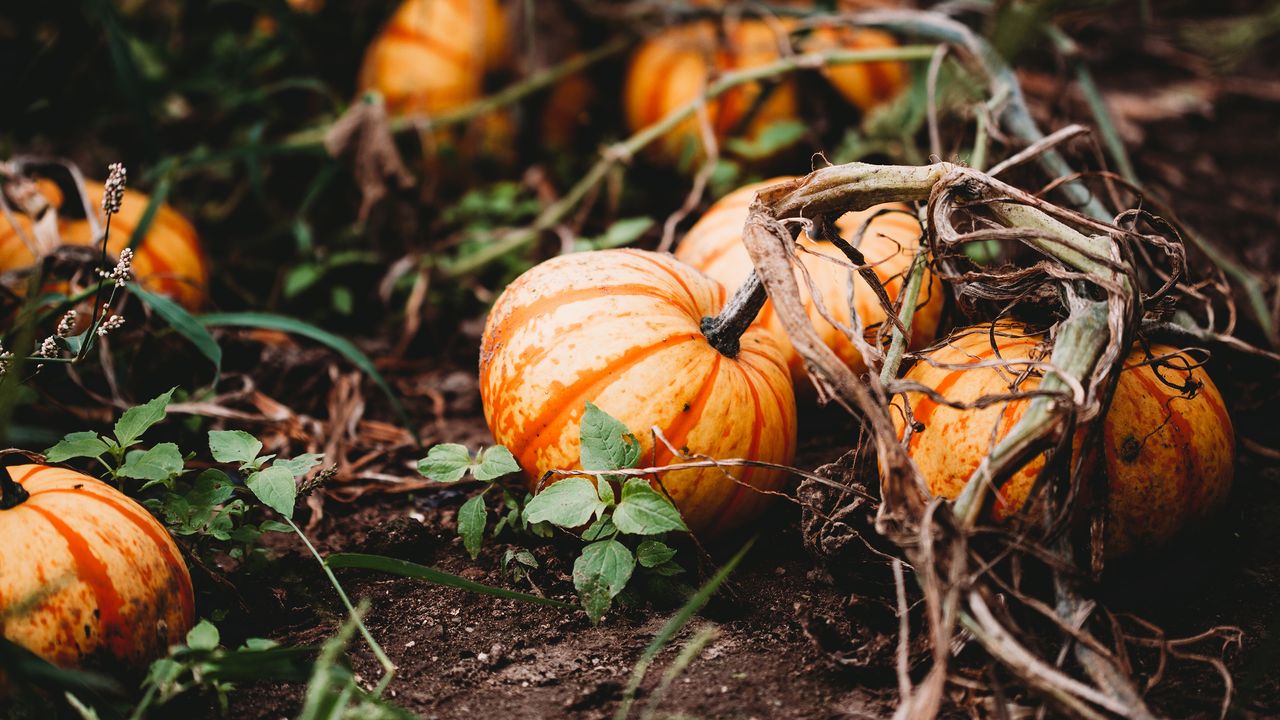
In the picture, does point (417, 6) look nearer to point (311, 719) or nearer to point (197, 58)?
point (197, 58)

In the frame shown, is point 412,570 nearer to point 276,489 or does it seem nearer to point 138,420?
point 276,489

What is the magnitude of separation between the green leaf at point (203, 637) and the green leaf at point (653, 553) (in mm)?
720

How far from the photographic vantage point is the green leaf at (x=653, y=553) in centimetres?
176

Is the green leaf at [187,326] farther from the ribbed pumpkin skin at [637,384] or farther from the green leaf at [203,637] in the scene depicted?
the green leaf at [203,637]

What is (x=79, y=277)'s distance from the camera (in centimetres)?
246

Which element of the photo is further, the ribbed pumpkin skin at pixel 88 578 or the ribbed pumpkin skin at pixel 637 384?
the ribbed pumpkin skin at pixel 637 384

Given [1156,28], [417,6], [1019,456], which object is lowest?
[1019,456]

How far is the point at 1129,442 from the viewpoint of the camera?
1.69 meters

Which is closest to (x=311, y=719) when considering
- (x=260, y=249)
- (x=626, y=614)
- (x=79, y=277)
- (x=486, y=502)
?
(x=626, y=614)

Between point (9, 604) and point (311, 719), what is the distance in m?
0.55

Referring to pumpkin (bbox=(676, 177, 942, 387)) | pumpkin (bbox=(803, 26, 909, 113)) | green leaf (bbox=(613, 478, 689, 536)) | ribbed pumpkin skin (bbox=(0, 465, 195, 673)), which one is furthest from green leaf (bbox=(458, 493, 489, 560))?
pumpkin (bbox=(803, 26, 909, 113))

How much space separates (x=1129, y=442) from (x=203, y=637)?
159 centimetres

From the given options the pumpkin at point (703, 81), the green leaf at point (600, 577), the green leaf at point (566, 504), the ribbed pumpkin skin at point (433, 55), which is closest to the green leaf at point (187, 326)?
the green leaf at point (566, 504)

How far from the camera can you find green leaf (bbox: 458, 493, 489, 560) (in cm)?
189
